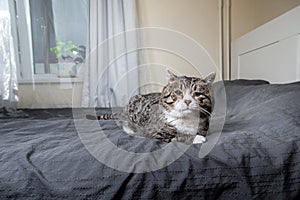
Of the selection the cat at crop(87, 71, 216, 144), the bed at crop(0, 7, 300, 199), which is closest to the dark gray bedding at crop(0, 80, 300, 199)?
the bed at crop(0, 7, 300, 199)

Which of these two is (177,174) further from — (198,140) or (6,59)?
(6,59)

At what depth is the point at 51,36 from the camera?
218 cm

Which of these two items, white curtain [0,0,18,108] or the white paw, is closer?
the white paw

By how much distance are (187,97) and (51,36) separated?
1.73 meters

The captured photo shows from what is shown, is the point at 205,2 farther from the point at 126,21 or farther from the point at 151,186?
the point at 151,186

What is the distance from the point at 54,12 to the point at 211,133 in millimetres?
1844

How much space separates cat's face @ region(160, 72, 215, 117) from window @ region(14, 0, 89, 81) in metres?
1.50

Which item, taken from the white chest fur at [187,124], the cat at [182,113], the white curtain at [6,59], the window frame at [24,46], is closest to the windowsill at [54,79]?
the window frame at [24,46]

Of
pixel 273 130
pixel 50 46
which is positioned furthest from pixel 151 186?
pixel 50 46

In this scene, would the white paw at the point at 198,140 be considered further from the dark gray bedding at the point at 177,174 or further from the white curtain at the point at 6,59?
the white curtain at the point at 6,59

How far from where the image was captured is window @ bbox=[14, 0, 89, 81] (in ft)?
7.04

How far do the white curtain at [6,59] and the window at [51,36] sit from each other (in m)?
0.07

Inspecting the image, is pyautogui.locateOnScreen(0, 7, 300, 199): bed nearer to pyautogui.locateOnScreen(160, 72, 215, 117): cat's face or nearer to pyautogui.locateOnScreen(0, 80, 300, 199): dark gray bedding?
pyautogui.locateOnScreen(0, 80, 300, 199): dark gray bedding

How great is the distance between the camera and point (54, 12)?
7.08 ft
